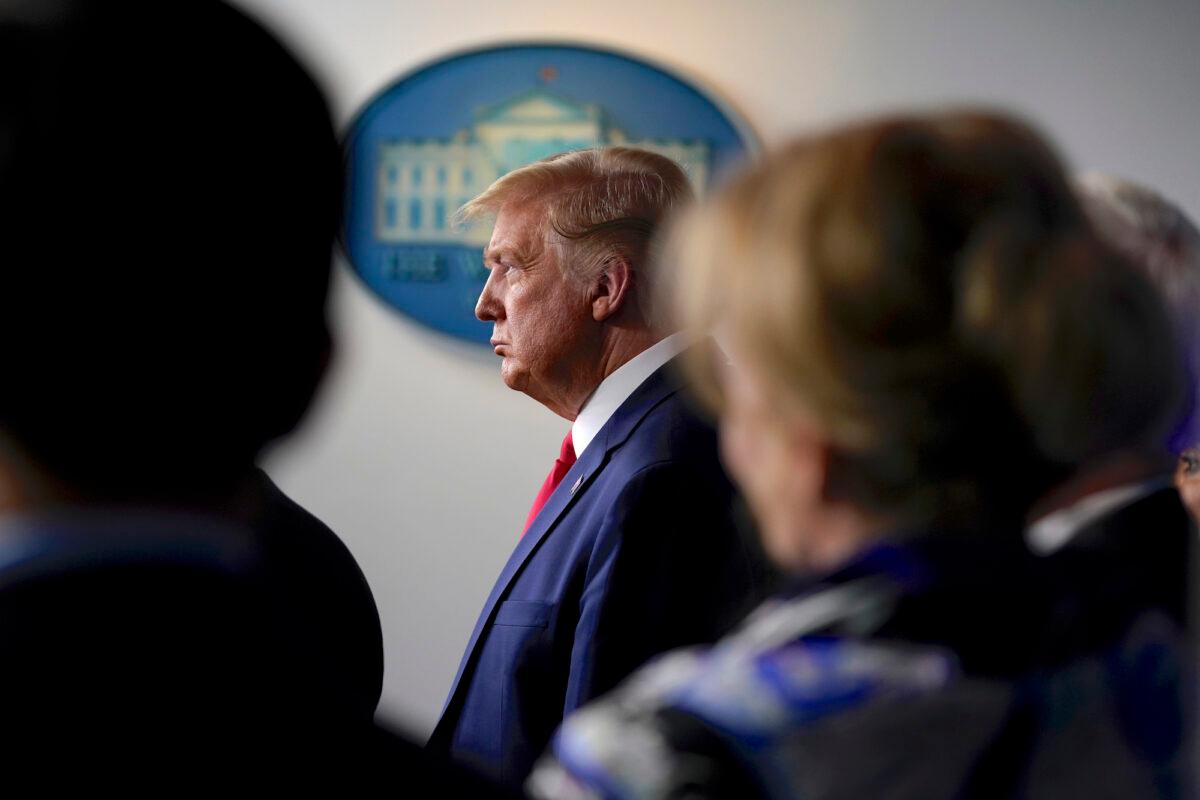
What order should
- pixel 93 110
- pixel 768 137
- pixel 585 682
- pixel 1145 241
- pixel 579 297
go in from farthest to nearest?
pixel 768 137 → pixel 579 297 → pixel 585 682 → pixel 1145 241 → pixel 93 110

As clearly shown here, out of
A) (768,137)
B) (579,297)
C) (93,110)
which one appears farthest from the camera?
(768,137)

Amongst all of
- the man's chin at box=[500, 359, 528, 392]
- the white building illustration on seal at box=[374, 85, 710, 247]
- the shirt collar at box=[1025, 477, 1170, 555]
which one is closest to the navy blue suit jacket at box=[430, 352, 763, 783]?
the man's chin at box=[500, 359, 528, 392]

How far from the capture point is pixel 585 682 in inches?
55.2

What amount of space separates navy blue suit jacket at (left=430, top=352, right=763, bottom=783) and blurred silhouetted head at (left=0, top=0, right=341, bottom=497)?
898 millimetres

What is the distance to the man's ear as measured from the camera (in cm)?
178

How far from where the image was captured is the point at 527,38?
2768mm

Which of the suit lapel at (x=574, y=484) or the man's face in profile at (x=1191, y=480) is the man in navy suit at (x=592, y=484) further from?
the man's face in profile at (x=1191, y=480)

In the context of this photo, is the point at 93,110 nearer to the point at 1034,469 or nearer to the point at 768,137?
the point at 1034,469

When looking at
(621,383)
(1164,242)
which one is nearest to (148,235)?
(1164,242)

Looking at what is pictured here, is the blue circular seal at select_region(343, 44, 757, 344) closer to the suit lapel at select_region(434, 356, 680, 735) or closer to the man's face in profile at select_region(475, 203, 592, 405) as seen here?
the man's face in profile at select_region(475, 203, 592, 405)

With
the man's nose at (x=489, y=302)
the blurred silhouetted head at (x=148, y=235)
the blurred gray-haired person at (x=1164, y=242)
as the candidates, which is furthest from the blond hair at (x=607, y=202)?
the blurred silhouetted head at (x=148, y=235)

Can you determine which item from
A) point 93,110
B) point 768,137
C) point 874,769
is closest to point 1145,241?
point 874,769

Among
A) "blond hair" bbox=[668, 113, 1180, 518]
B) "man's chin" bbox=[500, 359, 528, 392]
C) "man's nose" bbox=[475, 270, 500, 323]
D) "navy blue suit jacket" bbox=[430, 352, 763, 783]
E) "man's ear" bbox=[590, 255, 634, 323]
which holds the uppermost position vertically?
"blond hair" bbox=[668, 113, 1180, 518]

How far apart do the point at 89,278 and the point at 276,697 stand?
201 mm
